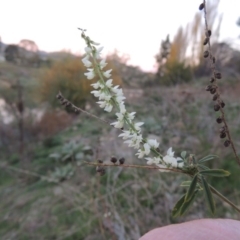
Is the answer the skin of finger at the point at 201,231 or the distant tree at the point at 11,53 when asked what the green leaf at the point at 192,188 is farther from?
the distant tree at the point at 11,53

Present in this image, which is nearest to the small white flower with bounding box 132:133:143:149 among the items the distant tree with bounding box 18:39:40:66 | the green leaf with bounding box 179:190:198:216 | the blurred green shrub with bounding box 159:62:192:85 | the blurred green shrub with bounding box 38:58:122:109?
the green leaf with bounding box 179:190:198:216

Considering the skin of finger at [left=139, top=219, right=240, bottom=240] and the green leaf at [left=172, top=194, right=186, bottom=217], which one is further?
the green leaf at [left=172, top=194, right=186, bottom=217]

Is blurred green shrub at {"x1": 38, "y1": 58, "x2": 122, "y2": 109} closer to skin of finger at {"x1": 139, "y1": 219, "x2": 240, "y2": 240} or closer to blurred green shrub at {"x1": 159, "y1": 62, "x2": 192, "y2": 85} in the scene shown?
blurred green shrub at {"x1": 159, "y1": 62, "x2": 192, "y2": 85}

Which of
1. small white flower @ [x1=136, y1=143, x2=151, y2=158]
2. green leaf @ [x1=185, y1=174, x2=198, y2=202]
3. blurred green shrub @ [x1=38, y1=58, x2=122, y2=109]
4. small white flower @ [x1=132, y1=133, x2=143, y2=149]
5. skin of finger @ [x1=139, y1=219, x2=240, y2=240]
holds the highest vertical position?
blurred green shrub @ [x1=38, y1=58, x2=122, y2=109]

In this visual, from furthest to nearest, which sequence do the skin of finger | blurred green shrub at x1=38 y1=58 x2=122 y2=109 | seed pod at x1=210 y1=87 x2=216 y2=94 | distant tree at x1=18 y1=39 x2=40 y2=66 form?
distant tree at x1=18 y1=39 x2=40 y2=66 → blurred green shrub at x1=38 y1=58 x2=122 y2=109 → seed pod at x1=210 y1=87 x2=216 y2=94 → the skin of finger

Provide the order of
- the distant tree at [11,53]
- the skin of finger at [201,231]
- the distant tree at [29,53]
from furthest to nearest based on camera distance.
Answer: the distant tree at [11,53] → the distant tree at [29,53] → the skin of finger at [201,231]

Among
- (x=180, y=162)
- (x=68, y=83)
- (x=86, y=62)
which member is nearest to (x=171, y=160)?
(x=180, y=162)

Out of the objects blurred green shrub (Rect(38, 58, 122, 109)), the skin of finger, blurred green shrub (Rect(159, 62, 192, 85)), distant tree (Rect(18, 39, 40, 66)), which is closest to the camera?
the skin of finger

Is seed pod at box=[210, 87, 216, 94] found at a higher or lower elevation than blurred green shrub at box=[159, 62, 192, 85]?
lower

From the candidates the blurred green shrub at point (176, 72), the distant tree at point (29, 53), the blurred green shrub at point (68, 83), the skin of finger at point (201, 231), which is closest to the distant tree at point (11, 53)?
the distant tree at point (29, 53)
